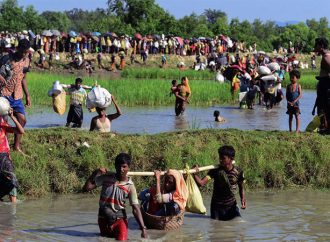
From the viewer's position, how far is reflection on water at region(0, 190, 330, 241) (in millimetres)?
7316

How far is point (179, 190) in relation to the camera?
7.48 metres

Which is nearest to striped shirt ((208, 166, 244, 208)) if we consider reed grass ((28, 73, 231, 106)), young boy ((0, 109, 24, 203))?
young boy ((0, 109, 24, 203))

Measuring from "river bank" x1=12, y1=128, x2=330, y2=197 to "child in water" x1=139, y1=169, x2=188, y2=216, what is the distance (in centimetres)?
188

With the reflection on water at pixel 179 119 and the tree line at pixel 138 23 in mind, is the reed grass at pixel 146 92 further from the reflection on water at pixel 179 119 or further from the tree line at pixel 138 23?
the tree line at pixel 138 23

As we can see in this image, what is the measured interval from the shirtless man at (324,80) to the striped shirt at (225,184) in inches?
141

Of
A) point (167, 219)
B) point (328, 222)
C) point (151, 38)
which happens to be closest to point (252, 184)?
point (328, 222)

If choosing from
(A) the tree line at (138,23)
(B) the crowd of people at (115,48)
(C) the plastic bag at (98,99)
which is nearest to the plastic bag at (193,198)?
(C) the plastic bag at (98,99)

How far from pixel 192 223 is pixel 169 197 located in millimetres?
655

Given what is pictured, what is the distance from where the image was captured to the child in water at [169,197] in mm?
7438

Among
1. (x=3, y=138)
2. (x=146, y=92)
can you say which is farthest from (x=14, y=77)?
(x=146, y=92)

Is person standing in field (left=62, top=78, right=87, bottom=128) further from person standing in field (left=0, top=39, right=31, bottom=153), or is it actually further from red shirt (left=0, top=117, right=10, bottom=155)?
red shirt (left=0, top=117, right=10, bottom=155)

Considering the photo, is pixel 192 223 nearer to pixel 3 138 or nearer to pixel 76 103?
pixel 3 138

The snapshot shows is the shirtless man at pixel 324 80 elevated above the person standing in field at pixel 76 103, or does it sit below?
above

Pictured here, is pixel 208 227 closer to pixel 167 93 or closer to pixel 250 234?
pixel 250 234
